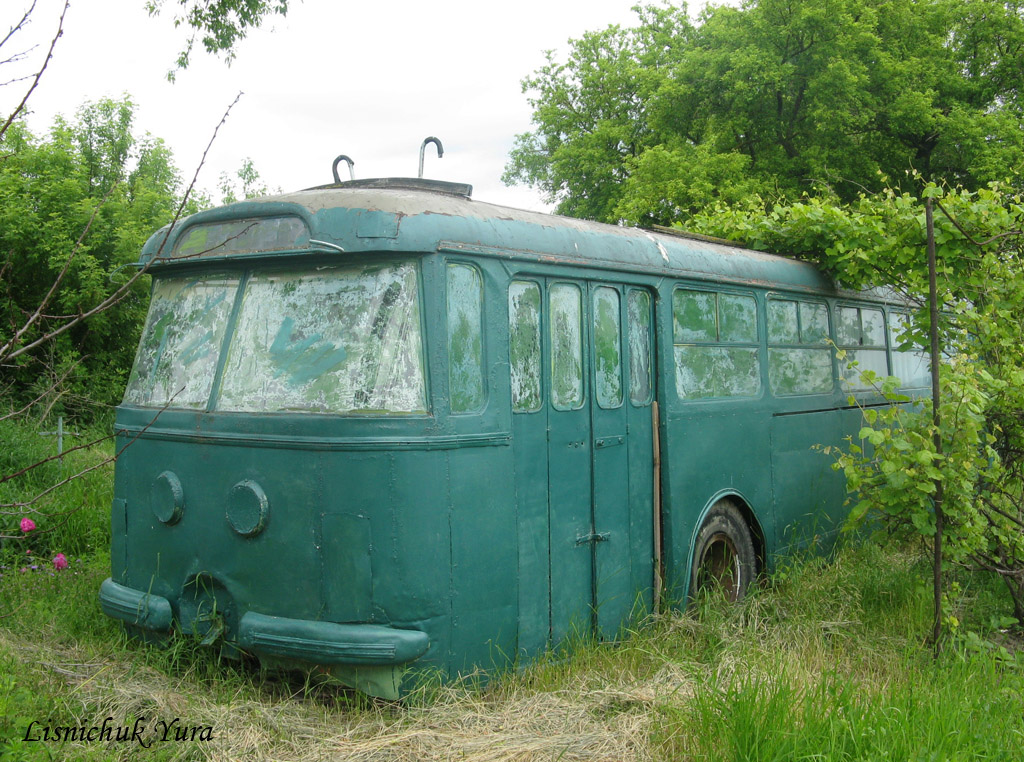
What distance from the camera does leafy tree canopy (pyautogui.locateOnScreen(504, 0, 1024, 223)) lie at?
19.3 meters

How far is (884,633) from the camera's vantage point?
18.2ft

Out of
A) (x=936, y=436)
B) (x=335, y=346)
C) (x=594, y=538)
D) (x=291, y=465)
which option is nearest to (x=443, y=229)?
(x=335, y=346)

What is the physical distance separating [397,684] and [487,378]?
1485mm

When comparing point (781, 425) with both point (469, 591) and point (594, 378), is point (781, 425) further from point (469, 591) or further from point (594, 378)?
point (469, 591)

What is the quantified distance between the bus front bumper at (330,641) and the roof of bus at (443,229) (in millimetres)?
1733

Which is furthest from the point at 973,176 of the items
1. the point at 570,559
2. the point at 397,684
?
the point at 397,684

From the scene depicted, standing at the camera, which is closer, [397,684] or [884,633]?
[397,684]

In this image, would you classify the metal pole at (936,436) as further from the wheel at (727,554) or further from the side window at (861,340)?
the side window at (861,340)

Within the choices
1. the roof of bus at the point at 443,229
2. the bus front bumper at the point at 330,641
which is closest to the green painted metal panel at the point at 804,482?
the roof of bus at the point at 443,229

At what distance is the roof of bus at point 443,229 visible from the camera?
4.25 meters

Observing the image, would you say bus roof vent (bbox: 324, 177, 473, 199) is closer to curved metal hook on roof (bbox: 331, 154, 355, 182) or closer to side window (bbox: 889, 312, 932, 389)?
curved metal hook on roof (bbox: 331, 154, 355, 182)

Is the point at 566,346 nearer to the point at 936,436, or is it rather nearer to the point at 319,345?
the point at 319,345

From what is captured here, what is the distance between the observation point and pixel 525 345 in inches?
187

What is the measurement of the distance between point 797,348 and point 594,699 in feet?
13.5
